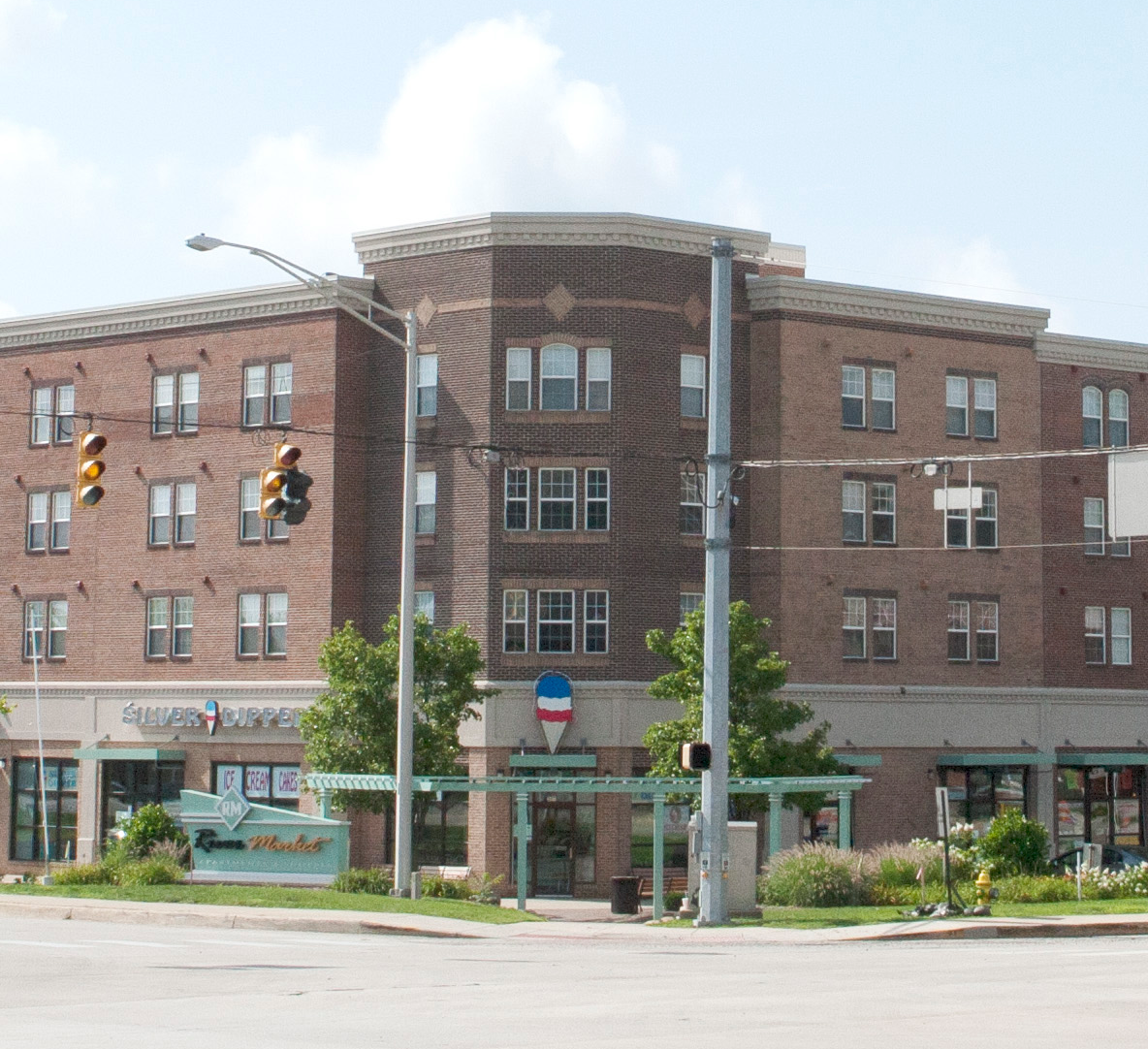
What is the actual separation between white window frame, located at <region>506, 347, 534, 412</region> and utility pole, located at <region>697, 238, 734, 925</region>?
14824 mm

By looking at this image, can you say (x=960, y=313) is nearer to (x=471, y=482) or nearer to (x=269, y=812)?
(x=471, y=482)

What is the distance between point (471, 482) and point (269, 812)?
10289 millimetres

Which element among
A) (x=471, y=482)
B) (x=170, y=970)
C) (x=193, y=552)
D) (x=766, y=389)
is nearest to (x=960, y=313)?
(x=766, y=389)

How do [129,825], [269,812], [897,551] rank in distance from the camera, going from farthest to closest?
[897,551]
[129,825]
[269,812]

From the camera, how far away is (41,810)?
170 feet

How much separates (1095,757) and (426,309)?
68.5ft

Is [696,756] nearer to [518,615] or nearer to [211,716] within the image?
[518,615]

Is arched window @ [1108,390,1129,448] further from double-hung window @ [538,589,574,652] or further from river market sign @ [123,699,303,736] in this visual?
river market sign @ [123,699,303,736]

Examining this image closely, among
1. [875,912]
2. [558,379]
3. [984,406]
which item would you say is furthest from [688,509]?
[875,912]

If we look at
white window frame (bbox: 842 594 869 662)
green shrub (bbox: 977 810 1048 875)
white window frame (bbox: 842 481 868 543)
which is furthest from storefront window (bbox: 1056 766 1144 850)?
green shrub (bbox: 977 810 1048 875)

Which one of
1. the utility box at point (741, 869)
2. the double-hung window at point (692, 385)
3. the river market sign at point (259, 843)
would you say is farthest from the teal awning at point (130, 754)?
the utility box at point (741, 869)

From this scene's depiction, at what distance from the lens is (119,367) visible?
51.2 metres

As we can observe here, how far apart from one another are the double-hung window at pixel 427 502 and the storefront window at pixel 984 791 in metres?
14.5

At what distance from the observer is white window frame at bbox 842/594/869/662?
4794cm
